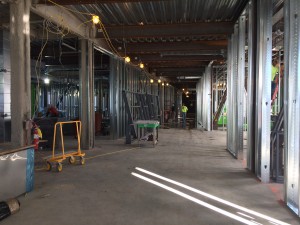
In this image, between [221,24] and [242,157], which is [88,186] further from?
[221,24]

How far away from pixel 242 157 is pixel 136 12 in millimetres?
5192

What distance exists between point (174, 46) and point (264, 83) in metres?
6.87

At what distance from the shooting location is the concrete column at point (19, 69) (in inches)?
220

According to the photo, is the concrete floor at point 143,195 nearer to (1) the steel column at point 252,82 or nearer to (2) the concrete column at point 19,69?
(1) the steel column at point 252,82

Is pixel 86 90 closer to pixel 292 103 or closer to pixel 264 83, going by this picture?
pixel 264 83

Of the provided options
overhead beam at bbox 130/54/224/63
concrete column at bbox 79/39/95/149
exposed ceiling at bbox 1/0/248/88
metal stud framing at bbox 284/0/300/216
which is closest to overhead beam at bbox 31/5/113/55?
exposed ceiling at bbox 1/0/248/88

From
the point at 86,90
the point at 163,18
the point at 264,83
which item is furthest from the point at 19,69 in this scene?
the point at 163,18

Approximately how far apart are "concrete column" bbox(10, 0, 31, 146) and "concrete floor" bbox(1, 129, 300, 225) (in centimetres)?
107

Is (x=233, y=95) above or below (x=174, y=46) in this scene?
below

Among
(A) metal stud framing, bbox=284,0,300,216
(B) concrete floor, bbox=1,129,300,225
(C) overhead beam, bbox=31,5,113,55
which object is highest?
(C) overhead beam, bbox=31,5,113,55

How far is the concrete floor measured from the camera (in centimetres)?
394

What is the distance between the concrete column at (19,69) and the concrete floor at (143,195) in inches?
42.1

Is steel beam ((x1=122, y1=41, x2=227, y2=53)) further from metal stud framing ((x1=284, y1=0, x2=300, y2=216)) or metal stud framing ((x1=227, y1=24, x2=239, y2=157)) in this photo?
metal stud framing ((x1=284, y1=0, x2=300, y2=216))

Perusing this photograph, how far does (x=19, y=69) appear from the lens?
5.68 metres
